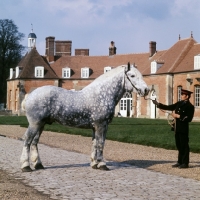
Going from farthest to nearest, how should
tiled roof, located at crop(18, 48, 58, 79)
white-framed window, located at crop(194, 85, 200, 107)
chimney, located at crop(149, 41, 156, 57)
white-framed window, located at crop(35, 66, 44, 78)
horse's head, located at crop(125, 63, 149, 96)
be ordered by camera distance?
tiled roof, located at crop(18, 48, 58, 79) < white-framed window, located at crop(35, 66, 44, 78) < chimney, located at crop(149, 41, 156, 57) < white-framed window, located at crop(194, 85, 200, 107) < horse's head, located at crop(125, 63, 149, 96)

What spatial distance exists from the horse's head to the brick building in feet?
96.3

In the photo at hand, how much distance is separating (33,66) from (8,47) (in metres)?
6.78

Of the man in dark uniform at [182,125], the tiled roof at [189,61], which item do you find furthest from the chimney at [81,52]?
the man in dark uniform at [182,125]

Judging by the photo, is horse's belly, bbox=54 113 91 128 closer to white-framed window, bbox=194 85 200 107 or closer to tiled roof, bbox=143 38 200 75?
white-framed window, bbox=194 85 200 107

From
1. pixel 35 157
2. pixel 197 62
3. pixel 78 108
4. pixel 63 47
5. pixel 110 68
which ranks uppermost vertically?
pixel 63 47

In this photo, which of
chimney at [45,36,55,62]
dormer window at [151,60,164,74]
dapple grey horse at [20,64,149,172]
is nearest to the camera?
dapple grey horse at [20,64,149,172]

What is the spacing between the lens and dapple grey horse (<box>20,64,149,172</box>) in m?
8.12

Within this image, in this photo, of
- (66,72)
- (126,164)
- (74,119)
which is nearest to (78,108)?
(74,119)

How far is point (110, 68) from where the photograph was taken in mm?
47156

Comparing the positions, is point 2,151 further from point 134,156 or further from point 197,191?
point 197,191

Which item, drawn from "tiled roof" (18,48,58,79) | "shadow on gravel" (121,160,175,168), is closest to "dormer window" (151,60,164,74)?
"tiled roof" (18,48,58,79)

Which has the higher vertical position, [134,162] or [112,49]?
[112,49]

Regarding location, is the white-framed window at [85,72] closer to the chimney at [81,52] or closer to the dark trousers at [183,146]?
the chimney at [81,52]

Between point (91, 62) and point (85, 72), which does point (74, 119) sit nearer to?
point (85, 72)
